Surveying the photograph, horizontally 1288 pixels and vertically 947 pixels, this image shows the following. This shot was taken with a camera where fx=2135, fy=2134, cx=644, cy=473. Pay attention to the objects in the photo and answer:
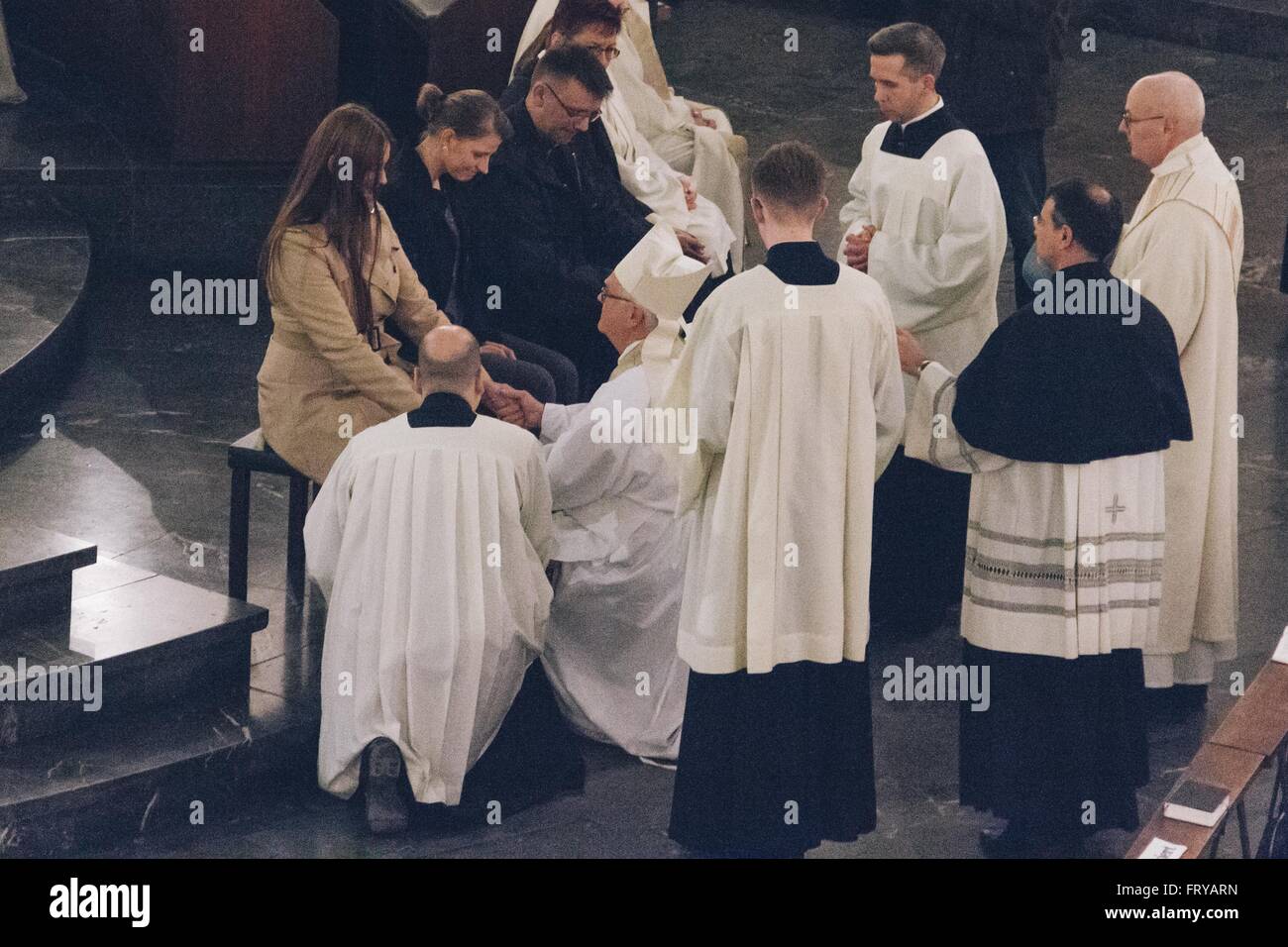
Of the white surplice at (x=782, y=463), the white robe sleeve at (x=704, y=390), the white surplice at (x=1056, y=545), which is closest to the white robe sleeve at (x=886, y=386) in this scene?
the white surplice at (x=782, y=463)

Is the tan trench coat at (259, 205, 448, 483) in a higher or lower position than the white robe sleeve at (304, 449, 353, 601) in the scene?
higher

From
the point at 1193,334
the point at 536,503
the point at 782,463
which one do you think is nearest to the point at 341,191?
the point at 536,503

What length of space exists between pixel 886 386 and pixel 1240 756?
1.39m

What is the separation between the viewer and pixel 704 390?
498cm

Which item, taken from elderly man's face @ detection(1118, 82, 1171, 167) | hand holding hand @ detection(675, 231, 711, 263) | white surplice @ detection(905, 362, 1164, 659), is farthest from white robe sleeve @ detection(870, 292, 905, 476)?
hand holding hand @ detection(675, 231, 711, 263)

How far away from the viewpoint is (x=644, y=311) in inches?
223

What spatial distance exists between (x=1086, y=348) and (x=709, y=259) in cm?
237

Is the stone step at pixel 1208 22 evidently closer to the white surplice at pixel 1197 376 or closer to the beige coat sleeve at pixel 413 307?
the white surplice at pixel 1197 376

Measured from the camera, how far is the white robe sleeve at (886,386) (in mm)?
5035

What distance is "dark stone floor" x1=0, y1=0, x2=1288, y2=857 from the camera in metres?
5.28

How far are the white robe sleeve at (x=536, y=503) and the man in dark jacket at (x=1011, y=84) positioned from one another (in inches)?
115

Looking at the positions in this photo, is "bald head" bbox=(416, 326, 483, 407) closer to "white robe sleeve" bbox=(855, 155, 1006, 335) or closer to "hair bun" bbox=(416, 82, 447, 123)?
"hair bun" bbox=(416, 82, 447, 123)

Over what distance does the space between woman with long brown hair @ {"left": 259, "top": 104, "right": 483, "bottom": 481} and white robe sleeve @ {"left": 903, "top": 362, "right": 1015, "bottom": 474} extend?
1460 mm

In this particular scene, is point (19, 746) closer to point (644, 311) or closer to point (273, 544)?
point (273, 544)
